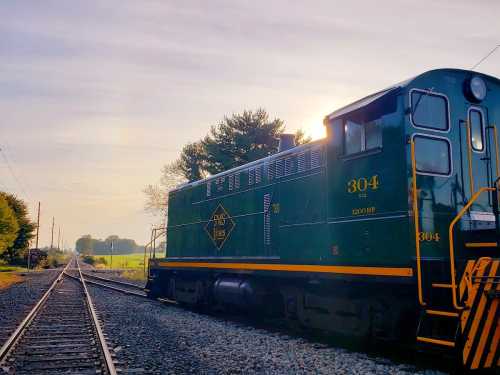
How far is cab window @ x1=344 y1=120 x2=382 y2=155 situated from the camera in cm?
712

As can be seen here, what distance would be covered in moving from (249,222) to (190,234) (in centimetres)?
365

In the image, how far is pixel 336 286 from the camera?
7883mm

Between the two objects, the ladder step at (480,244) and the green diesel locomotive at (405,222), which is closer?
the green diesel locomotive at (405,222)

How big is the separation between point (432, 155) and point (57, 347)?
655 centimetres

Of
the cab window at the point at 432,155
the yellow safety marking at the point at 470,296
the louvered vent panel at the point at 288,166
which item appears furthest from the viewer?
the louvered vent panel at the point at 288,166

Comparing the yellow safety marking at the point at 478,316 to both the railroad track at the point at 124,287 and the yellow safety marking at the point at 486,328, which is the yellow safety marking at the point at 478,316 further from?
the railroad track at the point at 124,287

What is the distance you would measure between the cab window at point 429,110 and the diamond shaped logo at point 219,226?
232 inches

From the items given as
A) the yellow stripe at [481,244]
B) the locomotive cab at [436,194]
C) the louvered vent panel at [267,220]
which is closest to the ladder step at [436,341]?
the locomotive cab at [436,194]

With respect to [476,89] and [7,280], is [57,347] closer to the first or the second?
[476,89]

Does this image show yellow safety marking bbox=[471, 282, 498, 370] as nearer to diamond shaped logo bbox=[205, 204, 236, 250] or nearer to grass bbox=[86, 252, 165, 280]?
diamond shaped logo bbox=[205, 204, 236, 250]

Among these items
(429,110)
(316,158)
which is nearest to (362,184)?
(429,110)

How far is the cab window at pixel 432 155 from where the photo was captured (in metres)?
6.73

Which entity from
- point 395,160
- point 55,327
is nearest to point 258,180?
point 395,160

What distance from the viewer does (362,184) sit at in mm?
7301
